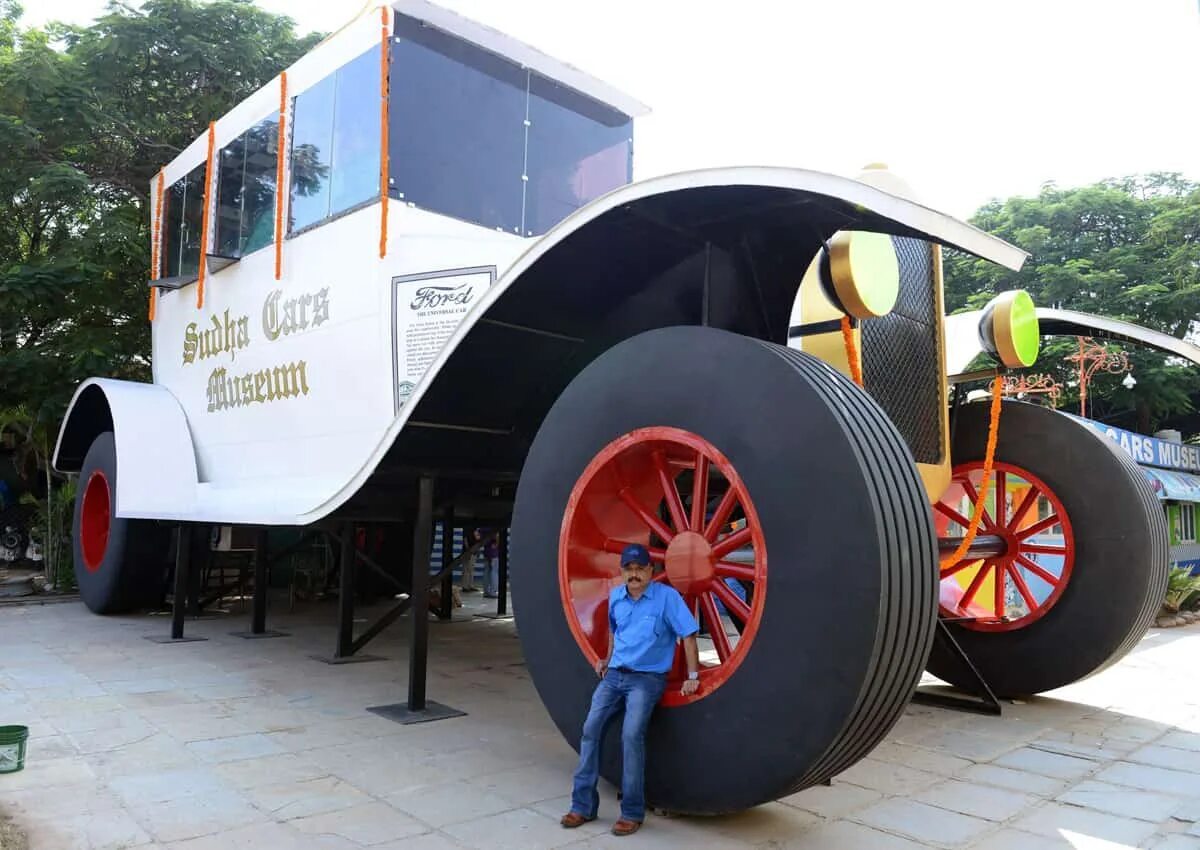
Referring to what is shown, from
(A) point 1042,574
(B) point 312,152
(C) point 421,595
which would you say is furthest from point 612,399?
(B) point 312,152

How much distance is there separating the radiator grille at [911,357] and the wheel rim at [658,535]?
146 centimetres

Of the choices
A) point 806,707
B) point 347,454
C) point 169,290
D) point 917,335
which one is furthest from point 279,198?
point 806,707

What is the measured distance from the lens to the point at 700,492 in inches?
123

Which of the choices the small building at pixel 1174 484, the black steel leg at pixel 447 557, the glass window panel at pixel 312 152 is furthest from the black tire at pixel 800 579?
the small building at pixel 1174 484

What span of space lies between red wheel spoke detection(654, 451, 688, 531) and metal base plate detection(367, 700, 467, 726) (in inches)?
86.4

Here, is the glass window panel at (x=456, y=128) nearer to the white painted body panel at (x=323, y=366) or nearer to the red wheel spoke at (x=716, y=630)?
the white painted body panel at (x=323, y=366)

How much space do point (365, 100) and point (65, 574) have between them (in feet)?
27.6

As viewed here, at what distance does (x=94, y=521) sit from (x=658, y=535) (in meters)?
8.05

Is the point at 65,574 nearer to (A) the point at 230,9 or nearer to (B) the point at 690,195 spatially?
(A) the point at 230,9

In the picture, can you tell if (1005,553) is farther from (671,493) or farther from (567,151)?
(567,151)

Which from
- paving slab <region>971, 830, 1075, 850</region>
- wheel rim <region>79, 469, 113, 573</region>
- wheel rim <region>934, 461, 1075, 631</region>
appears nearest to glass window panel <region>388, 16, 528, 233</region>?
wheel rim <region>934, 461, 1075, 631</region>

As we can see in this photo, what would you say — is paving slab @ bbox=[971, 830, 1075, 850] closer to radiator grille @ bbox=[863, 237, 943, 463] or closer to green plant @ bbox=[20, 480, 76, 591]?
radiator grille @ bbox=[863, 237, 943, 463]

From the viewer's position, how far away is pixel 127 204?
12.5m

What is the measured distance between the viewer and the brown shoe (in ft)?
9.66
